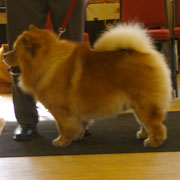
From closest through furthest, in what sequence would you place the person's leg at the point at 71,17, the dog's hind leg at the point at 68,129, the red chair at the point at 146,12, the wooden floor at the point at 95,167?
the wooden floor at the point at 95,167
the dog's hind leg at the point at 68,129
the person's leg at the point at 71,17
the red chair at the point at 146,12

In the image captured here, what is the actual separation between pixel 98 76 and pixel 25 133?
0.72m

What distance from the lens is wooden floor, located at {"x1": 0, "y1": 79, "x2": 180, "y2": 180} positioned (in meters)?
1.48

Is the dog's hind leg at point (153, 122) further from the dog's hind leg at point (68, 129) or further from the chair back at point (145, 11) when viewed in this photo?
the chair back at point (145, 11)

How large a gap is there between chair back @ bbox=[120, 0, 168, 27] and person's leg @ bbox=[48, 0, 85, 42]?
1.52m

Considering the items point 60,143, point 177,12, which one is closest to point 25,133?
point 60,143

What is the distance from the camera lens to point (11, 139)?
6.67 ft

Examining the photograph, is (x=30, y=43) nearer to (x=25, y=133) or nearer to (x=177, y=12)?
(x=25, y=133)

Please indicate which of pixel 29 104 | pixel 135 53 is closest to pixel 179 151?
pixel 135 53

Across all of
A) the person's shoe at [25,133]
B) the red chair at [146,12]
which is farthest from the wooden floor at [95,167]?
the red chair at [146,12]

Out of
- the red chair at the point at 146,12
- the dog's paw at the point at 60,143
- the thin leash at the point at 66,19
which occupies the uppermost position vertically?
the red chair at the point at 146,12

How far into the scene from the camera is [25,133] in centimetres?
202

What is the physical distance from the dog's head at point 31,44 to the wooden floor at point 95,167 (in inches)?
24.7

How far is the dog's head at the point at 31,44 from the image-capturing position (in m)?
1.72

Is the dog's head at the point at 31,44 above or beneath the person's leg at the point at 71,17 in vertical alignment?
beneath
